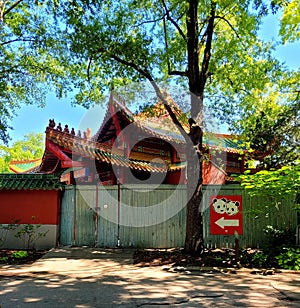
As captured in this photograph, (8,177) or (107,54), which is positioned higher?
(107,54)

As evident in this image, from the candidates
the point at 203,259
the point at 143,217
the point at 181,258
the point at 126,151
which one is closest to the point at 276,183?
the point at 203,259

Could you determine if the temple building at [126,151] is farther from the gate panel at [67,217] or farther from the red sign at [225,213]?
the red sign at [225,213]

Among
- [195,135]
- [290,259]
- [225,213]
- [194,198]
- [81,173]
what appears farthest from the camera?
[81,173]

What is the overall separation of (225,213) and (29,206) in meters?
6.15

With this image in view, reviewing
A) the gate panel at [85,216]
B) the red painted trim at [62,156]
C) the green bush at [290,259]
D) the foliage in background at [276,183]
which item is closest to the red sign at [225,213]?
the foliage in background at [276,183]

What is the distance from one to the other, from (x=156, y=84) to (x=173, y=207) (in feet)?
12.3

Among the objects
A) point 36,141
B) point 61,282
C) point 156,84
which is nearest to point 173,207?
point 156,84

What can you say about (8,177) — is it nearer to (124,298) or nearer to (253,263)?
(124,298)

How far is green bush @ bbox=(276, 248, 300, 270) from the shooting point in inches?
297

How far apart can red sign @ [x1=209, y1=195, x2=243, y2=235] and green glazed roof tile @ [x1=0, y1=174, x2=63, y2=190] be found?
483cm

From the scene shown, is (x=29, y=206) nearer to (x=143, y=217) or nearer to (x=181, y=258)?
(x=143, y=217)

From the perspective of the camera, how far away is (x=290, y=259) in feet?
25.3

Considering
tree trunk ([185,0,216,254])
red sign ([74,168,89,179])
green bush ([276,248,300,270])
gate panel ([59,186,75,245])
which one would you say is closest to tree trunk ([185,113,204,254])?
tree trunk ([185,0,216,254])

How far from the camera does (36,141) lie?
48.9 m
